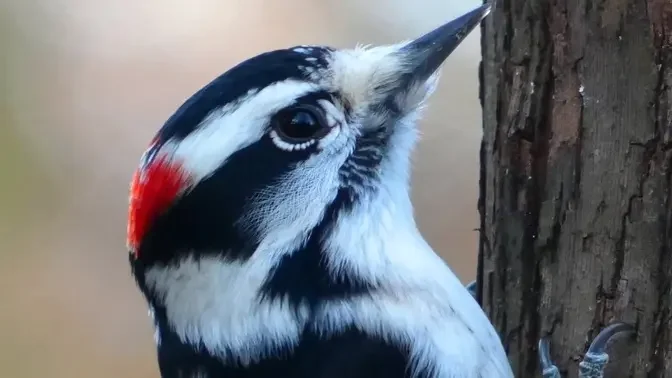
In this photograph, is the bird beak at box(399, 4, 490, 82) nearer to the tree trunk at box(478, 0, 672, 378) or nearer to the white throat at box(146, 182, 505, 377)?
the tree trunk at box(478, 0, 672, 378)

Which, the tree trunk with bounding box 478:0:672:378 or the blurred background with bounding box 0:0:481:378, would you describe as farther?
the blurred background with bounding box 0:0:481:378

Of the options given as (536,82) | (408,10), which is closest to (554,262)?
(536,82)

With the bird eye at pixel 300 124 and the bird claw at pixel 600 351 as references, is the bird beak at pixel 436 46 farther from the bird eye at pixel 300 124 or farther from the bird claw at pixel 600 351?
the bird claw at pixel 600 351

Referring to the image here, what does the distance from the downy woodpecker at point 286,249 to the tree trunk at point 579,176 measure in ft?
0.63

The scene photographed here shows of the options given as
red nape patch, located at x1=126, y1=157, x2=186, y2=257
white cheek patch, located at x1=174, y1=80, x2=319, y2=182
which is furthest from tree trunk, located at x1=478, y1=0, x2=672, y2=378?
red nape patch, located at x1=126, y1=157, x2=186, y2=257

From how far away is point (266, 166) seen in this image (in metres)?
1.78

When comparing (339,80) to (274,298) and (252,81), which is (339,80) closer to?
(252,81)

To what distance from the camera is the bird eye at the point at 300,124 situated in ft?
5.82

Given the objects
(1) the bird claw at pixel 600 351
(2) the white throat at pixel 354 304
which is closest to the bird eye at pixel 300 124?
(2) the white throat at pixel 354 304

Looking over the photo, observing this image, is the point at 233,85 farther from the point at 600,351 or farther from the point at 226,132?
the point at 600,351

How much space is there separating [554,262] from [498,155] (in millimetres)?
264

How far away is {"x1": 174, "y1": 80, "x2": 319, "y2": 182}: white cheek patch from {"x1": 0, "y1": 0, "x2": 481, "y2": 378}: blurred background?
10.4 ft

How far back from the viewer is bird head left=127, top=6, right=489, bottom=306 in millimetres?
1740

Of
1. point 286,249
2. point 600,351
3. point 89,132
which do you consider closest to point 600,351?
point 600,351
